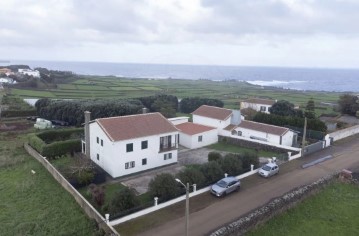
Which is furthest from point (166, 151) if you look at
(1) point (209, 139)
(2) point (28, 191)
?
(2) point (28, 191)

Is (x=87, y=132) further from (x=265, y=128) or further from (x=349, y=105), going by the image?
(x=349, y=105)

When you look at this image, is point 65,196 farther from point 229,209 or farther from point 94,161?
point 229,209

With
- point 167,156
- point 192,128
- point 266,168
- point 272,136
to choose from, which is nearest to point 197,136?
point 192,128

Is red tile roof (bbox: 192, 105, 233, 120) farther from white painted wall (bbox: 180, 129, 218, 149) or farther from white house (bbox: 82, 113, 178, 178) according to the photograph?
white house (bbox: 82, 113, 178, 178)

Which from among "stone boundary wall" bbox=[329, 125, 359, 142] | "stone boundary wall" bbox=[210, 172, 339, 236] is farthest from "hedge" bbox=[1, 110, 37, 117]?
"stone boundary wall" bbox=[329, 125, 359, 142]

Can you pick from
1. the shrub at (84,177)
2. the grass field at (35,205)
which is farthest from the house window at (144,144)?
the grass field at (35,205)

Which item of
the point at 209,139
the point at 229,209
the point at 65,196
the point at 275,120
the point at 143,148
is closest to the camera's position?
the point at 229,209
